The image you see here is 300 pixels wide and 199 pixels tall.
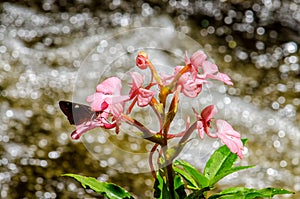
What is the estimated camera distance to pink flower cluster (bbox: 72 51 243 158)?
3.22 ft

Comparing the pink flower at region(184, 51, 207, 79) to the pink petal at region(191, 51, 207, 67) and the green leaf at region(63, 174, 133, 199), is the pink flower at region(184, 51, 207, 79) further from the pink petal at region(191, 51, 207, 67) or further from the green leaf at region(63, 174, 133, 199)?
the green leaf at region(63, 174, 133, 199)

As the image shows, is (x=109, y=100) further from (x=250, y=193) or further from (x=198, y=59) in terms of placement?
(x=250, y=193)

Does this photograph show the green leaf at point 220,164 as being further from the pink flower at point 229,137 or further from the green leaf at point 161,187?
the pink flower at point 229,137

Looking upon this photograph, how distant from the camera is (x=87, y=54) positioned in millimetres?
3584

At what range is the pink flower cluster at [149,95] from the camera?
3.22ft

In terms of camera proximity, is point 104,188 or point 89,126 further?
point 104,188

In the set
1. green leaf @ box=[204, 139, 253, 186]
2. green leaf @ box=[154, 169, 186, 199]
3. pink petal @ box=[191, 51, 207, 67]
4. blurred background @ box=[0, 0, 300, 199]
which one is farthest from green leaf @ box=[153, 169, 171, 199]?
blurred background @ box=[0, 0, 300, 199]

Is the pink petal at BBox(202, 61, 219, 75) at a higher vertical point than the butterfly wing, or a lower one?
higher

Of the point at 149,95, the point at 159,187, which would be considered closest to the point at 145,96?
the point at 149,95

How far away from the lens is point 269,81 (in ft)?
11.5

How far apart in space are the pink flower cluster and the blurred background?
61.6 inches

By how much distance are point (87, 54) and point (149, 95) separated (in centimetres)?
264

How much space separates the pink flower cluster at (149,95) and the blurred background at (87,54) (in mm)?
1564

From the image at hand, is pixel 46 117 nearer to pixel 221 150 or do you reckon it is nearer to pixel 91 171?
pixel 91 171
